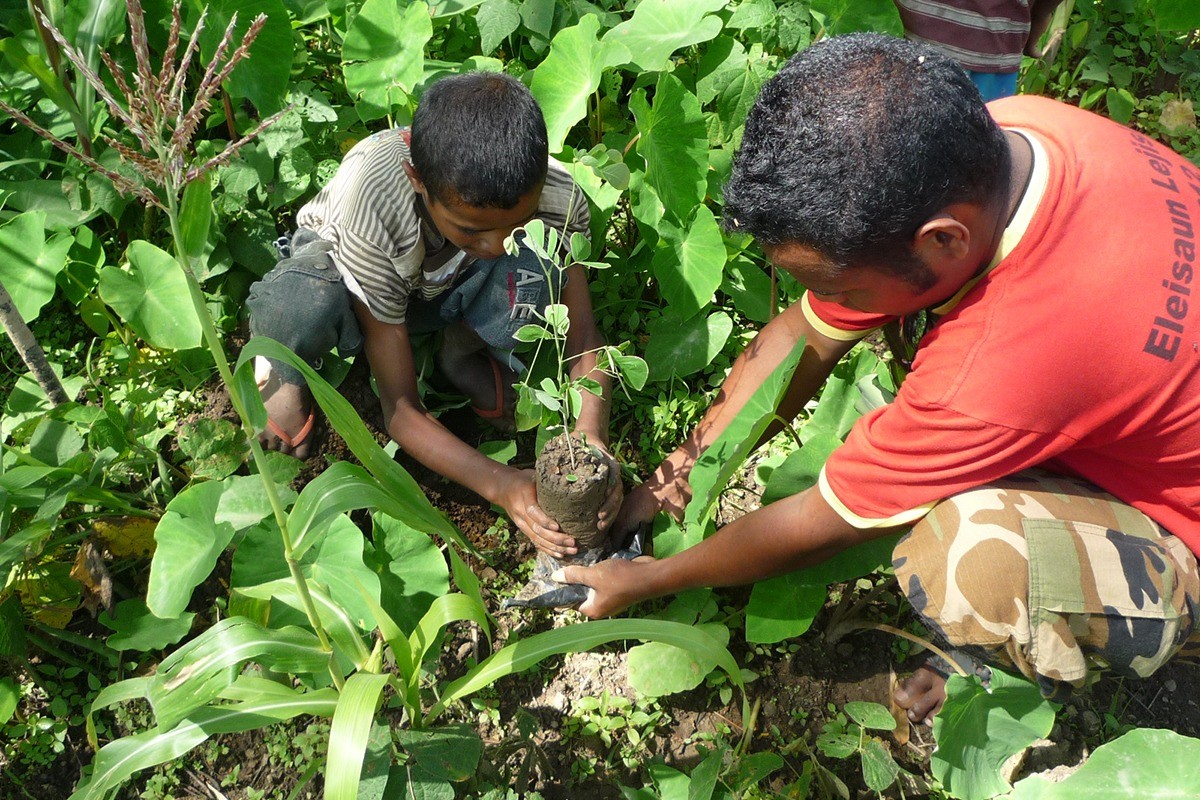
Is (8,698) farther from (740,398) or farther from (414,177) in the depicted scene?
(740,398)

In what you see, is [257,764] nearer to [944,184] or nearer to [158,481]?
[158,481]

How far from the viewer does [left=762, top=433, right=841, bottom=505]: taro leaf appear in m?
1.81

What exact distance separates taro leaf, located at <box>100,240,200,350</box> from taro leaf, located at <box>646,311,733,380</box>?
41.8 inches

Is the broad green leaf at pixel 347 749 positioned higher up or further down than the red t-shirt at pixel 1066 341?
further down

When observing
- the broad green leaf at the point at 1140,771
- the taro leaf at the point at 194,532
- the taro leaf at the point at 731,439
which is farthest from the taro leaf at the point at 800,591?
the taro leaf at the point at 194,532

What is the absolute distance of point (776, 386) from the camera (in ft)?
5.77

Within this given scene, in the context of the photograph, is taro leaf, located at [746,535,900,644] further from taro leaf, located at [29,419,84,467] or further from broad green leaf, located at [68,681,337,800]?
taro leaf, located at [29,419,84,467]

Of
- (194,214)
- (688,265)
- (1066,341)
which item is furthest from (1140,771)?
(194,214)

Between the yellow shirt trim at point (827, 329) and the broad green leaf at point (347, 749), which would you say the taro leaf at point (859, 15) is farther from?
the broad green leaf at point (347, 749)

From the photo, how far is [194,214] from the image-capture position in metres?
1.14

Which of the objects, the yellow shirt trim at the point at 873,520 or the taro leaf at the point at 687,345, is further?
the taro leaf at the point at 687,345

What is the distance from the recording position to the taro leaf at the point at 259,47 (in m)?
2.28

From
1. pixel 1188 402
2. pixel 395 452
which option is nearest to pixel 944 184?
pixel 1188 402

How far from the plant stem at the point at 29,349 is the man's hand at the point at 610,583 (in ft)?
4.09
